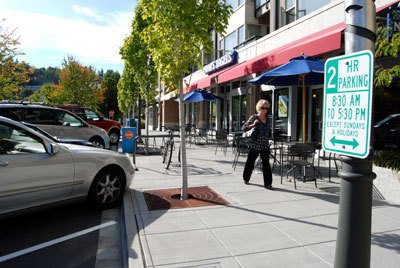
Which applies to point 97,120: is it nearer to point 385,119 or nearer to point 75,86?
point 385,119

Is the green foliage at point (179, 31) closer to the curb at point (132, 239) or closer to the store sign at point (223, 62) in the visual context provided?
the curb at point (132, 239)

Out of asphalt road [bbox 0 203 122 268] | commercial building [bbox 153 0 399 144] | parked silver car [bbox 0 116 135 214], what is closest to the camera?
asphalt road [bbox 0 203 122 268]

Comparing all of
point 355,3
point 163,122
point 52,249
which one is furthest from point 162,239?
point 163,122

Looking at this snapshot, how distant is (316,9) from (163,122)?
1024 inches

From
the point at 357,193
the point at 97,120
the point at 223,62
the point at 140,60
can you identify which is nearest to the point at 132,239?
the point at 357,193

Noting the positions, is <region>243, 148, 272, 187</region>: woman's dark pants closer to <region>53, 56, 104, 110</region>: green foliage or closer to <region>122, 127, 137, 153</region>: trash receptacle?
<region>122, 127, 137, 153</region>: trash receptacle

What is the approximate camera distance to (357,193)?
7.19 feet

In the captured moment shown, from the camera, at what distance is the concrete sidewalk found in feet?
12.6

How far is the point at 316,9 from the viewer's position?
1182 cm

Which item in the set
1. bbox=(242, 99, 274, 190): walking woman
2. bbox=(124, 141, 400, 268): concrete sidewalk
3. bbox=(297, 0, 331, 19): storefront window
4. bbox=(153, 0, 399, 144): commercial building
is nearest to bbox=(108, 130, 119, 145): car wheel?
bbox=(153, 0, 399, 144): commercial building

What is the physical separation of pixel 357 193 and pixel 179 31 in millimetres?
4529

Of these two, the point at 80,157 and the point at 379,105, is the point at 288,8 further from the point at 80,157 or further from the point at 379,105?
the point at 80,157

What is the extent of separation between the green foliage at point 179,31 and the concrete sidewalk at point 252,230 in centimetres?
242

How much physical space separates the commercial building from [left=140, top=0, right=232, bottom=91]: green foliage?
22.0 inches
